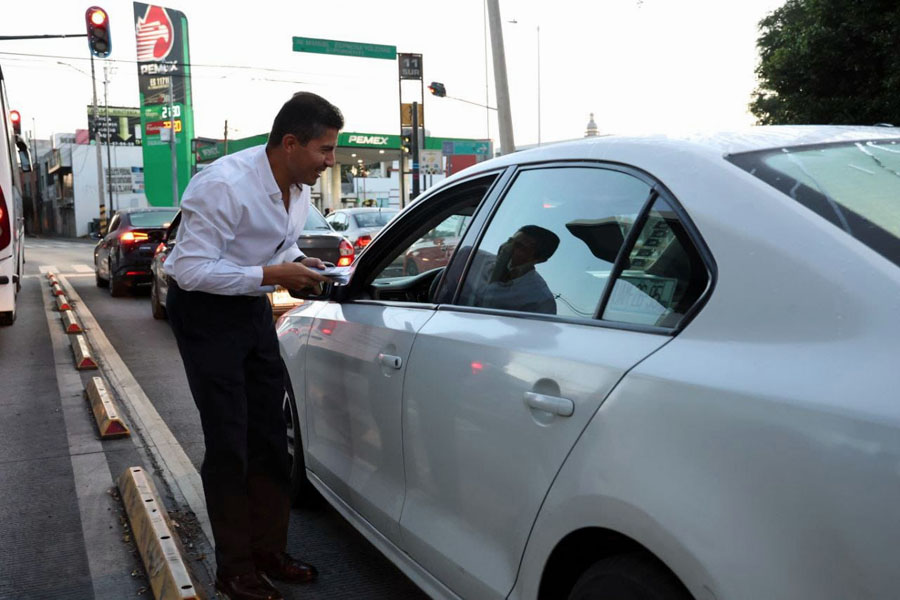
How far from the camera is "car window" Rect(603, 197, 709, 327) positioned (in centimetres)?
183

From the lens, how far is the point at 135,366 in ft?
26.5

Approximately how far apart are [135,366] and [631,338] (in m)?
7.14

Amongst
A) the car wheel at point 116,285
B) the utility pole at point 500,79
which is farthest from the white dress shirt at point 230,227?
the car wheel at point 116,285

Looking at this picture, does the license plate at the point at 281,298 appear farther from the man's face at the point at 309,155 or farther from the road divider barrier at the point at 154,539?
the man's face at the point at 309,155

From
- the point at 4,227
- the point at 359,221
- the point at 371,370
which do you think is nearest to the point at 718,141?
the point at 371,370

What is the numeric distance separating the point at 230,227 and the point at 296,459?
1352mm

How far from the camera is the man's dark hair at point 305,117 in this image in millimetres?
2910

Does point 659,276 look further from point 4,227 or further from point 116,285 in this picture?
point 116,285

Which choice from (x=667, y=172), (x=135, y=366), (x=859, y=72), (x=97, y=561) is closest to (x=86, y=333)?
(x=135, y=366)

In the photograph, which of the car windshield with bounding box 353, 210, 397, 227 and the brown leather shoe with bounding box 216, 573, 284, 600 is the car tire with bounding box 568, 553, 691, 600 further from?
the car windshield with bounding box 353, 210, 397, 227

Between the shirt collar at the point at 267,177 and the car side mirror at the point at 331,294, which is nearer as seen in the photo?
the shirt collar at the point at 267,177

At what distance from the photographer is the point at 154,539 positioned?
340 cm

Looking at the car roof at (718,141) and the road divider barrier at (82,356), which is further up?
the car roof at (718,141)

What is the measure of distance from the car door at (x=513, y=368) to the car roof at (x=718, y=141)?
0.20 feet
